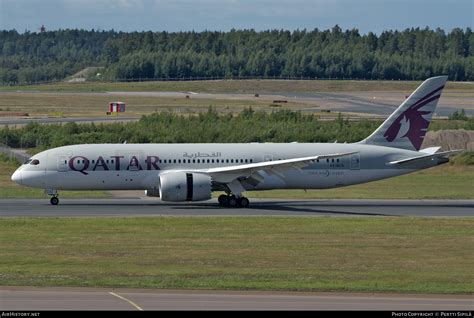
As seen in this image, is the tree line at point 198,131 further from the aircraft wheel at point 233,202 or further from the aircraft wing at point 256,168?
the aircraft wing at point 256,168

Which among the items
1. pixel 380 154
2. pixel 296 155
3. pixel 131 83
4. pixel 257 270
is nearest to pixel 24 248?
pixel 257 270

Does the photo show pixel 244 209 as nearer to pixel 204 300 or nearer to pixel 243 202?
pixel 243 202

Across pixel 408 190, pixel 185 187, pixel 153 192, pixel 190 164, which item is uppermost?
pixel 190 164

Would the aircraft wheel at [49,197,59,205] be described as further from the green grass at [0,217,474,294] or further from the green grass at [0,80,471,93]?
the green grass at [0,80,471,93]

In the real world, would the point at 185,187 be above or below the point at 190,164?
below

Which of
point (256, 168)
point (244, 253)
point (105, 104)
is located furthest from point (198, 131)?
point (105, 104)

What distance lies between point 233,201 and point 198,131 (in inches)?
1188

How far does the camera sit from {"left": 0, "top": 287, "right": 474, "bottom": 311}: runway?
82.3 ft

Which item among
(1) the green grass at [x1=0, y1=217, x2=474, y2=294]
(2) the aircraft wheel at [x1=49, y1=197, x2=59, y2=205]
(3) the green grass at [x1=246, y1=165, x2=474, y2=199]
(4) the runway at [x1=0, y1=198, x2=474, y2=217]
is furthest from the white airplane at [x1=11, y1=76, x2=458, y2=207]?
(1) the green grass at [x1=0, y1=217, x2=474, y2=294]

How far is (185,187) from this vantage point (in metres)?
48.9

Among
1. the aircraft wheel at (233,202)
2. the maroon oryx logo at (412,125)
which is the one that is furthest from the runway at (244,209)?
the maroon oryx logo at (412,125)

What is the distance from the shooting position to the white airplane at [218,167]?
49688mm

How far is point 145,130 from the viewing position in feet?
271

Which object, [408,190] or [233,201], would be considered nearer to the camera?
[233,201]
